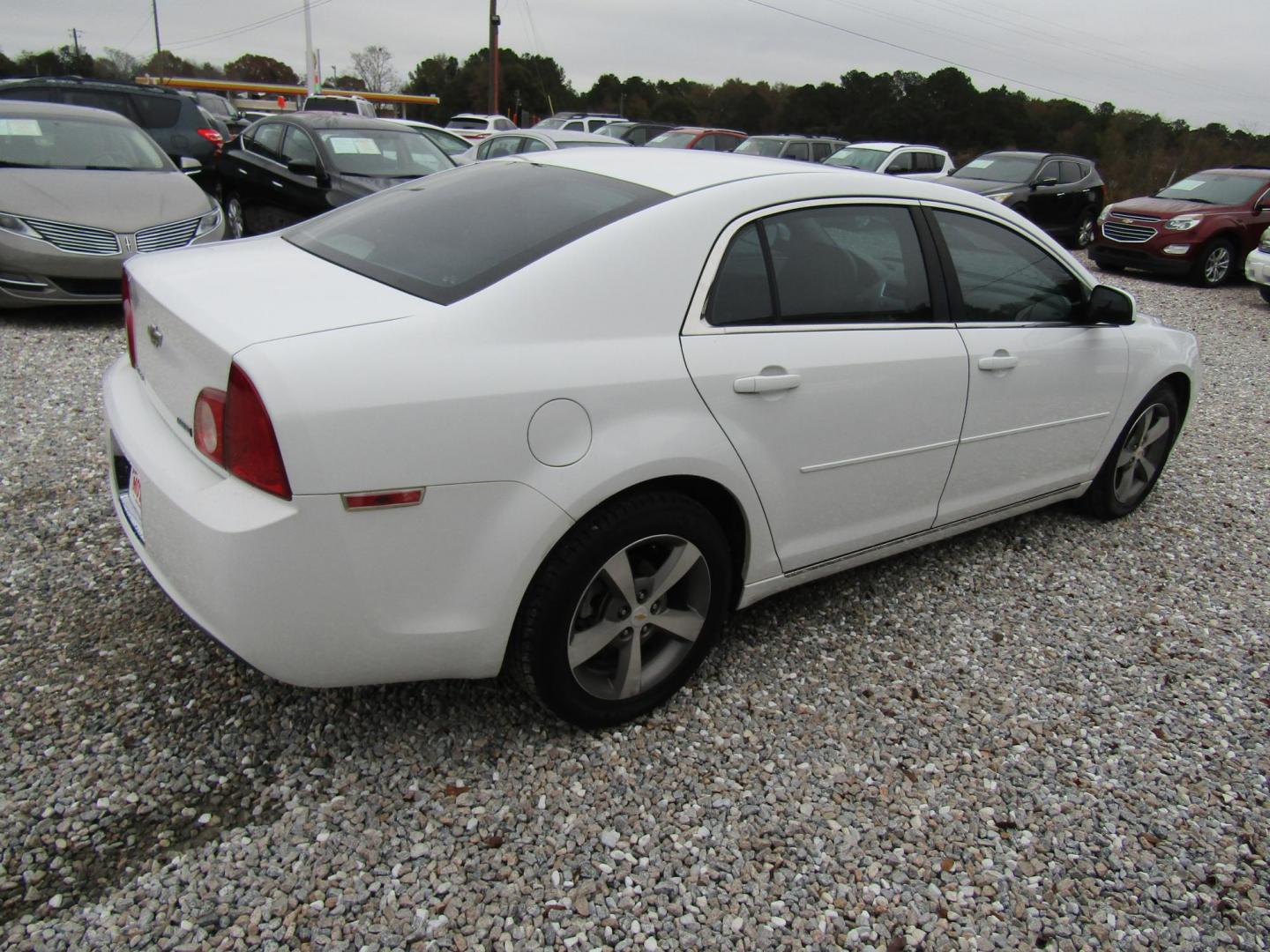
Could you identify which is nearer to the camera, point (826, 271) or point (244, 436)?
point (244, 436)

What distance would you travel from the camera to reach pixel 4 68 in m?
53.5

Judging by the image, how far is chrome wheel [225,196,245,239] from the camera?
946cm

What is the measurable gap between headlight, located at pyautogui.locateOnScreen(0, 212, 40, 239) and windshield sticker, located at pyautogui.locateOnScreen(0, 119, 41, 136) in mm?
1311

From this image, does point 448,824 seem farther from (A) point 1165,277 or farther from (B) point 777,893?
(A) point 1165,277

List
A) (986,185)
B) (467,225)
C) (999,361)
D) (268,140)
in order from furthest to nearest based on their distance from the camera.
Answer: (986,185)
(268,140)
(999,361)
(467,225)

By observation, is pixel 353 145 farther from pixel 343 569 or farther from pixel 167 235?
pixel 343 569

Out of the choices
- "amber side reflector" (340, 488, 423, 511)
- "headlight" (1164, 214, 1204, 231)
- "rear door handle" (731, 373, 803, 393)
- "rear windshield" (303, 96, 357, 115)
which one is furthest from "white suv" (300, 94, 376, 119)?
"amber side reflector" (340, 488, 423, 511)

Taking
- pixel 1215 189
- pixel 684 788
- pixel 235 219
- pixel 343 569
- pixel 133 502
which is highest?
pixel 1215 189

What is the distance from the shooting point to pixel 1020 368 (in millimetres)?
3332

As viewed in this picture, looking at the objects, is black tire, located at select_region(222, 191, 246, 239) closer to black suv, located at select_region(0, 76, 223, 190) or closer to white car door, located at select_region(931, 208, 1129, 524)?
black suv, located at select_region(0, 76, 223, 190)

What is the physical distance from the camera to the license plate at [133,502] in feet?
7.79

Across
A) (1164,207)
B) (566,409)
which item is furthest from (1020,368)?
(1164,207)

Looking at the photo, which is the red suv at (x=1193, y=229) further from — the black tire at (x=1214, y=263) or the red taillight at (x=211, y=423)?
the red taillight at (x=211, y=423)

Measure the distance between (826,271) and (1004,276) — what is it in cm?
100
